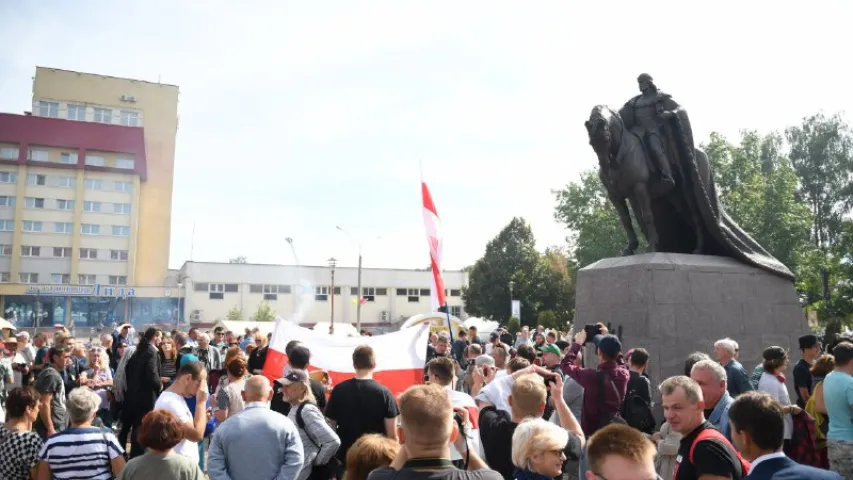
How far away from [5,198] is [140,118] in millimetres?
14286

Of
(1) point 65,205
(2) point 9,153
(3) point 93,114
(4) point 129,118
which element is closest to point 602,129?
(1) point 65,205

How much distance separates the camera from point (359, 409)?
215 inches

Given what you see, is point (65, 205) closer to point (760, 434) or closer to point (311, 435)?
point (311, 435)

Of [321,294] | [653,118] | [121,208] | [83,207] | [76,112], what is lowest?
[321,294]

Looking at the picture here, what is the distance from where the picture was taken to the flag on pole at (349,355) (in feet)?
27.4

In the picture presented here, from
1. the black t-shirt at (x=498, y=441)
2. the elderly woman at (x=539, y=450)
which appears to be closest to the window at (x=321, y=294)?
the black t-shirt at (x=498, y=441)

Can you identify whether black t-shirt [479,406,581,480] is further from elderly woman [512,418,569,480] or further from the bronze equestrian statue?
the bronze equestrian statue

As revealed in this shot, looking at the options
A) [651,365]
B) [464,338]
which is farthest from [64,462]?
[464,338]

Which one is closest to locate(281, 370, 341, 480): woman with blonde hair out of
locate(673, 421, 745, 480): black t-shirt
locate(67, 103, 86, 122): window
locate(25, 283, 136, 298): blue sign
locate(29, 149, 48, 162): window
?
locate(673, 421, 745, 480): black t-shirt

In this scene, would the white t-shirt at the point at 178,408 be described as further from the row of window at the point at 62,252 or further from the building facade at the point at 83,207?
the row of window at the point at 62,252

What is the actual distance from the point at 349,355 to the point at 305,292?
6727 centimetres

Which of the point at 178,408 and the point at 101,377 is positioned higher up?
the point at 178,408

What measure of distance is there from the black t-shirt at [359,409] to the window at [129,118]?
70025mm

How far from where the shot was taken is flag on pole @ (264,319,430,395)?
836cm
